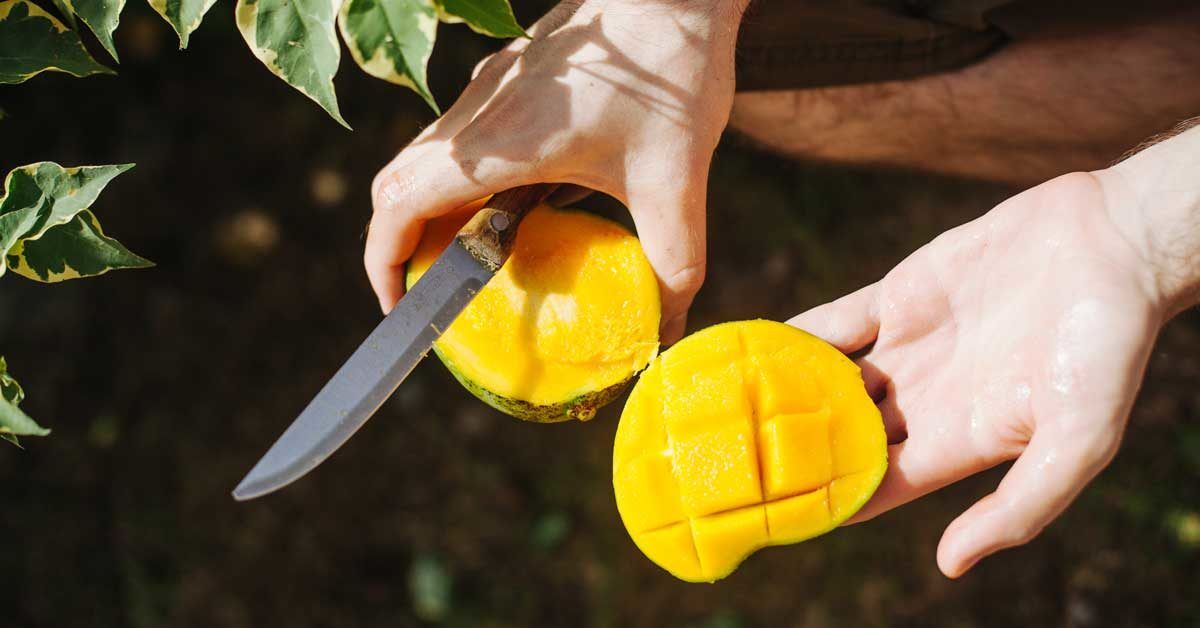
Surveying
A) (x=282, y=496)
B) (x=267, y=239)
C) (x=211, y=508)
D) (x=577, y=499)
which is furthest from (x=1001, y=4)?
(x=211, y=508)

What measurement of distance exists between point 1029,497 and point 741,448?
453 mm

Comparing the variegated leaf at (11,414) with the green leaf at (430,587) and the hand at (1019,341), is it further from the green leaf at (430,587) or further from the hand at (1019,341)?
the green leaf at (430,587)

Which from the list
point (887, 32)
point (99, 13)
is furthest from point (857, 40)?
point (99, 13)

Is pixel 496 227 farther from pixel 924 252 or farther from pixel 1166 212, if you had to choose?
pixel 1166 212

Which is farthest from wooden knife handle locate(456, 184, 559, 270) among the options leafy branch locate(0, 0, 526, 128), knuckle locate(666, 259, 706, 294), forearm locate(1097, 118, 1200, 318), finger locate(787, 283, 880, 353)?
forearm locate(1097, 118, 1200, 318)

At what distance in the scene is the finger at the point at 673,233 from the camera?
170 cm

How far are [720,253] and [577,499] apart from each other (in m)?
0.88

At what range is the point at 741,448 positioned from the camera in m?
1.63

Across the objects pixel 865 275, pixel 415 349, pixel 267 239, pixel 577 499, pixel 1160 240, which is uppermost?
pixel 1160 240

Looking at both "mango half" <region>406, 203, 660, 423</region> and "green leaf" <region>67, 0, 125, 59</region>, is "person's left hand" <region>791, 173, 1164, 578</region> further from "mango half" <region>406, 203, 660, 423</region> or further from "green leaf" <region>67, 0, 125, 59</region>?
"green leaf" <region>67, 0, 125, 59</region>

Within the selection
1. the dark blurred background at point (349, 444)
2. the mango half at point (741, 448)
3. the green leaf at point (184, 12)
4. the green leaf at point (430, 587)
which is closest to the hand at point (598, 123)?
the mango half at point (741, 448)

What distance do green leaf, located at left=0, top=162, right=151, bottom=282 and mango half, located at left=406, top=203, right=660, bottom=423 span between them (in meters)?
0.56

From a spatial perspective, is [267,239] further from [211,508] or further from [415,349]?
[415,349]

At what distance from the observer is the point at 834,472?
1656 mm
